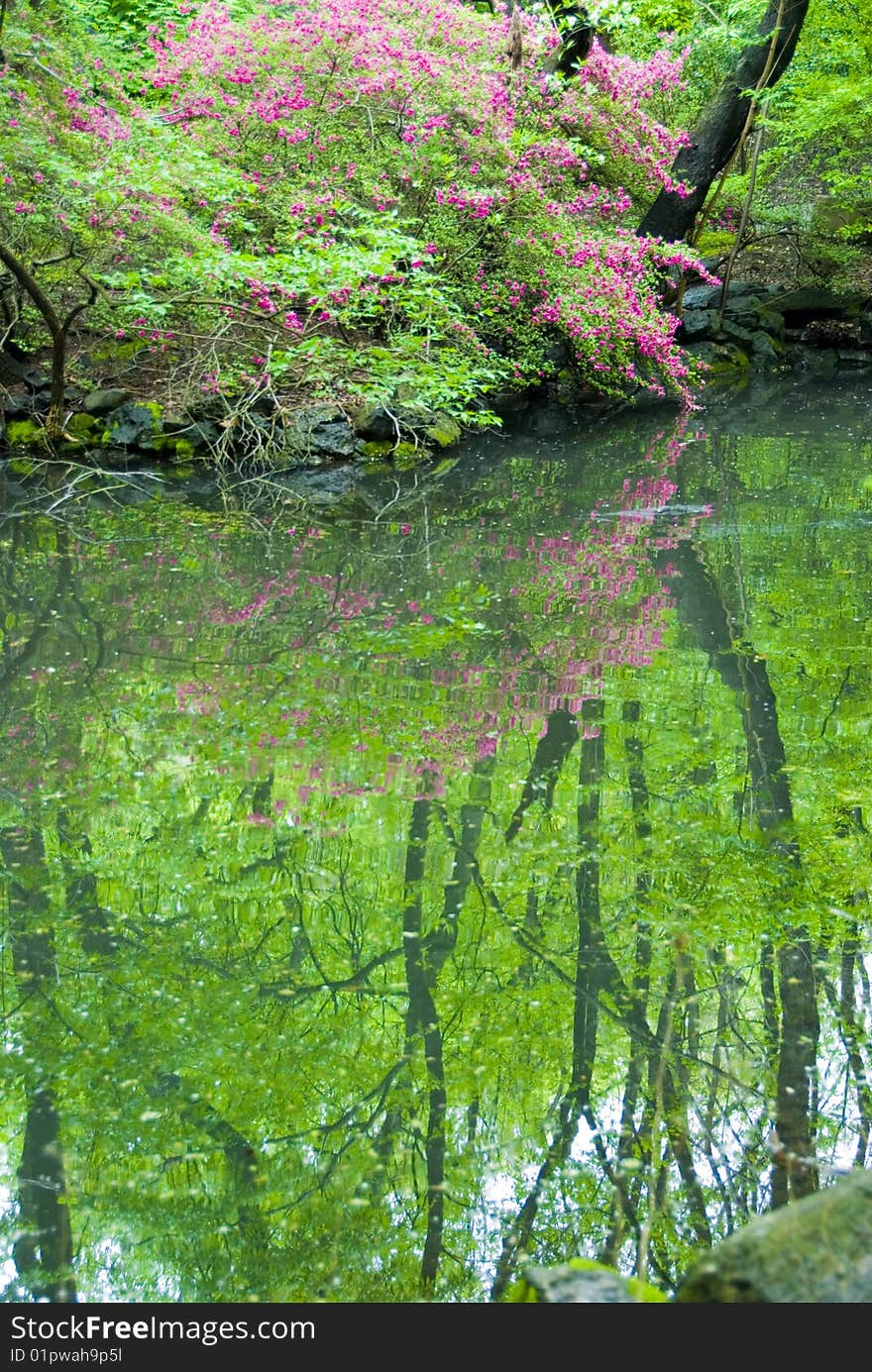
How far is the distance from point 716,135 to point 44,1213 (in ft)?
63.5

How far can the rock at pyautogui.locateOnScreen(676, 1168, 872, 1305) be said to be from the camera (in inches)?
92.9

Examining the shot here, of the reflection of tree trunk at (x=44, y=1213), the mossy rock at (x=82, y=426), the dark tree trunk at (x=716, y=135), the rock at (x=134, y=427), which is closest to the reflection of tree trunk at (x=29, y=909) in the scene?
the reflection of tree trunk at (x=44, y=1213)

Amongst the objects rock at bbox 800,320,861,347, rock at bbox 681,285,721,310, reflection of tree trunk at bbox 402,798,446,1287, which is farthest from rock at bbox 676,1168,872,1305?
rock at bbox 800,320,861,347

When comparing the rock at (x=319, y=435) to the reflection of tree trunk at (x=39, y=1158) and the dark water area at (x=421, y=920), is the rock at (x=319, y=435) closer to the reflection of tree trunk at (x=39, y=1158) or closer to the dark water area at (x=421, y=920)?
the dark water area at (x=421, y=920)

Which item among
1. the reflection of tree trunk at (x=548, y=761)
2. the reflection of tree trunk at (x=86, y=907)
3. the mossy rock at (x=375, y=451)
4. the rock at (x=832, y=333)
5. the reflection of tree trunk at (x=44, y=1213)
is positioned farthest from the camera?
the rock at (x=832, y=333)

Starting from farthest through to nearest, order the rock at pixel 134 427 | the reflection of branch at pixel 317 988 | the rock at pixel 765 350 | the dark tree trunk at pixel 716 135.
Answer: the rock at pixel 765 350 → the dark tree trunk at pixel 716 135 → the rock at pixel 134 427 → the reflection of branch at pixel 317 988

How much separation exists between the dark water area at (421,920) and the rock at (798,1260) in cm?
103

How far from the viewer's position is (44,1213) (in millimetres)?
3592

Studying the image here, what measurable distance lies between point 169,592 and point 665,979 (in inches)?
248

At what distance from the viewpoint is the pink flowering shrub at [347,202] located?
13.1m

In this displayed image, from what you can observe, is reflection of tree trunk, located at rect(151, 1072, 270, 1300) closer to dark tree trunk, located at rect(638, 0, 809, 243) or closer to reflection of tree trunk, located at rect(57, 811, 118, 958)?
reflection of tree trunk, located at rect(57, 811, 118, 958)

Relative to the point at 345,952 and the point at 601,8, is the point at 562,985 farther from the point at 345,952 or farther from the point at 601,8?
the point at 601,8

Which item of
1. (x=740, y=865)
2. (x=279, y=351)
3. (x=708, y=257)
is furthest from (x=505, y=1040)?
(x=708, y=257)

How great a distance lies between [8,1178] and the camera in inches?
146
